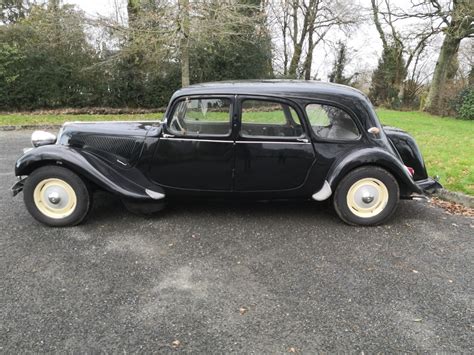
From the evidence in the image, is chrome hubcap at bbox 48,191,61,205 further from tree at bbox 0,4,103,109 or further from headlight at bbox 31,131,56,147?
tree at bbox 0,4,103,109

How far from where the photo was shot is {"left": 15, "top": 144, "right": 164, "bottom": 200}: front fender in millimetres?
3787

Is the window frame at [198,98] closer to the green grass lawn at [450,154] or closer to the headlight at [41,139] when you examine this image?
the headlight at [41,139]

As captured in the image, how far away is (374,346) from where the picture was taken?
7.54ft

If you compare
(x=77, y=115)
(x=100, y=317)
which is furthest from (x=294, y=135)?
(x=77, y=115)

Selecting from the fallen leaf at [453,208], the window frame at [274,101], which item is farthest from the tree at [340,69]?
the window frame at [274,101]

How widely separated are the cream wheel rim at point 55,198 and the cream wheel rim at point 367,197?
3.16 metres

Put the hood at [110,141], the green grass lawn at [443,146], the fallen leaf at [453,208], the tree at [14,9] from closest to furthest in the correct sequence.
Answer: the hood at [110,141] → the fallen leaf at [453,208] → the green grass lawn at [443,146] → the tree at [14,9]

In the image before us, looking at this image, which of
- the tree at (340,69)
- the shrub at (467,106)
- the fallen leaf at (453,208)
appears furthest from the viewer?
the tree at (340,69)

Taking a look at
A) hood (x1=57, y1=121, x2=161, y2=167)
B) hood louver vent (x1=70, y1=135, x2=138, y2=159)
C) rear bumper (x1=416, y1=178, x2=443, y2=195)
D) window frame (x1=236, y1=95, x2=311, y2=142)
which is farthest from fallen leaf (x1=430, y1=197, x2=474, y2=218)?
hood louver vent (x1=70, y1=135, x2=138, y2=159)

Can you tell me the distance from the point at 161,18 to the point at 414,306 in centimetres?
1092

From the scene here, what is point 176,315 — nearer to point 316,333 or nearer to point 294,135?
point 316,333

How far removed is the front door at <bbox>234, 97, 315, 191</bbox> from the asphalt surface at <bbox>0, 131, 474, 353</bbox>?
0.52 meters

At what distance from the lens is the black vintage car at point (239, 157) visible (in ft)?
12.8

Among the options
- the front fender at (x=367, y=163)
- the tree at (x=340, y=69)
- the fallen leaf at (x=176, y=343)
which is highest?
the tree at (x=340, y=69)
